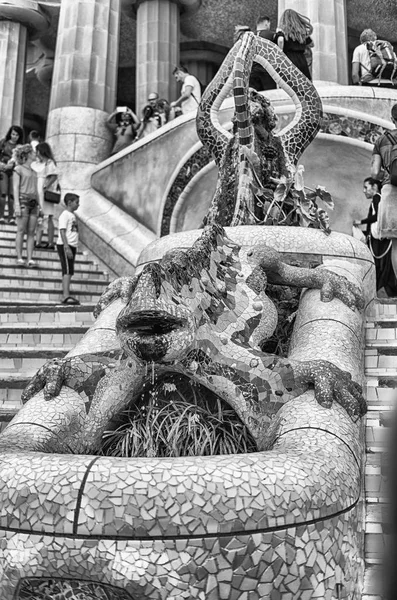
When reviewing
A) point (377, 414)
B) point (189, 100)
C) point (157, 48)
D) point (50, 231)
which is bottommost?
point (377, 414)

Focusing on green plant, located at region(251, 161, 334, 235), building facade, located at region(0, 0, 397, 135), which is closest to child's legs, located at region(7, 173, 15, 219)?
building facade, located at region(0, 0, 397, 135)

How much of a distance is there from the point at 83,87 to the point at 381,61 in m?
6.23

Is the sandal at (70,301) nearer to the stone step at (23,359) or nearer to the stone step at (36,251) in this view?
the stone step at (36,251)

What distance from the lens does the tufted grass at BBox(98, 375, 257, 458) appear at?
327cm

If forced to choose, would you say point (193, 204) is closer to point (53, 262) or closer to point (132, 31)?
point (53, 262)

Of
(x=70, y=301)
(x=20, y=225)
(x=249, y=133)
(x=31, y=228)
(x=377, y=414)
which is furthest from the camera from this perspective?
(x=31, y=228)

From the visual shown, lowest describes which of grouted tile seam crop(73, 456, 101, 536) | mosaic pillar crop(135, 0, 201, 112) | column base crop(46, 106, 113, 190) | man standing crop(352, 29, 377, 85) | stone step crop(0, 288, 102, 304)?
grouted tile seam crop(73, 456, 101, 536)

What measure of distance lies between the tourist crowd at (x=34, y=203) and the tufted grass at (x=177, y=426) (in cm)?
569

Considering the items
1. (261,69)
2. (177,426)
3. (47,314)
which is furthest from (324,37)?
(177,426)

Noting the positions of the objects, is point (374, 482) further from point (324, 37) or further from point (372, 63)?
point (324, 37)

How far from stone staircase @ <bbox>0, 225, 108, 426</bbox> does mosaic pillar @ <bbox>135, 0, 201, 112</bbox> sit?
709 cm

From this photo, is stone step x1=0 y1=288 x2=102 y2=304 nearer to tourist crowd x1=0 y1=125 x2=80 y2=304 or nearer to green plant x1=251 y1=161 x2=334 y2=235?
tourist crowd x1=0 y1=125 x2=80 y2=304

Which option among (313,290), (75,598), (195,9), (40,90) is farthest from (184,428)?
(40,90)

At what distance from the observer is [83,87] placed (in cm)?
1528
